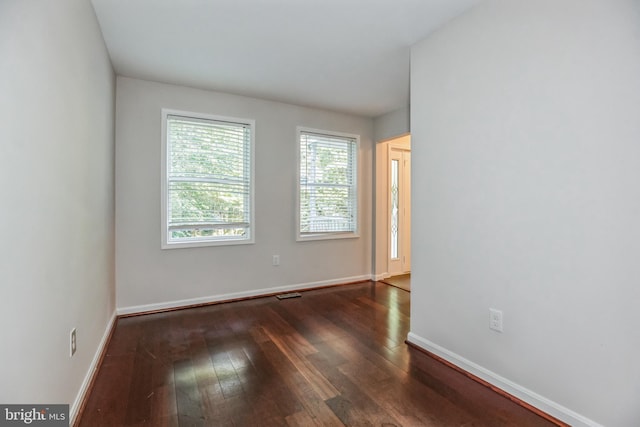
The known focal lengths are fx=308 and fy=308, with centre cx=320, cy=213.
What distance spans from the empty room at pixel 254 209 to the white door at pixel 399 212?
138 centimetres

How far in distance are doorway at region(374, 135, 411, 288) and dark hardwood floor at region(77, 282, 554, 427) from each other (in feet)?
5.56

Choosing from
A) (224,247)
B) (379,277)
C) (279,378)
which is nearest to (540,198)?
(279,378)

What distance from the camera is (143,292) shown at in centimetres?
320

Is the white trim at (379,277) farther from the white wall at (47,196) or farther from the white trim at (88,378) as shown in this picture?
the white wall at (47,196)

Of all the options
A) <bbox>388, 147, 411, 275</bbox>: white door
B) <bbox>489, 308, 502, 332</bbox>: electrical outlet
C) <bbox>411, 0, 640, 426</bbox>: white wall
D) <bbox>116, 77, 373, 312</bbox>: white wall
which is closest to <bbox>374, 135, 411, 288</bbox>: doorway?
<bbox>388, 147, 411, 275</bbox>: white door

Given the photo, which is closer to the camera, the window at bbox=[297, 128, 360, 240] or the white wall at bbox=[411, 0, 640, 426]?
the white wall at bbox=[411, 0, 640, 426]

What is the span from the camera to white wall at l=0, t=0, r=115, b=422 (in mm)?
1012

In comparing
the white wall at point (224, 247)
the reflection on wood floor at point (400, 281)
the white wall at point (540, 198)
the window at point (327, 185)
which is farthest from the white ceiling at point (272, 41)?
the reflection on wood floor at point (400, 281)

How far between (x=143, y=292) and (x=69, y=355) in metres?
1.73

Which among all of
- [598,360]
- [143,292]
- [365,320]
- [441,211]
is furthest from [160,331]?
[598,360]

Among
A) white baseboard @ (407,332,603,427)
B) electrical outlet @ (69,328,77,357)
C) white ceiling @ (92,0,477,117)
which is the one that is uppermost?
white ceiling @ (92,0,477,117)

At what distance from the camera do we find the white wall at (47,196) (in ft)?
3.32

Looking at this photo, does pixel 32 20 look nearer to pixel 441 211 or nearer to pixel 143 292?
pixel 441 211

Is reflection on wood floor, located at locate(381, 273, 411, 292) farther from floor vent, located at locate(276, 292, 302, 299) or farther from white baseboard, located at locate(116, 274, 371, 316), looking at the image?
floor vent, located at locate(276, 292, 302, 299)
